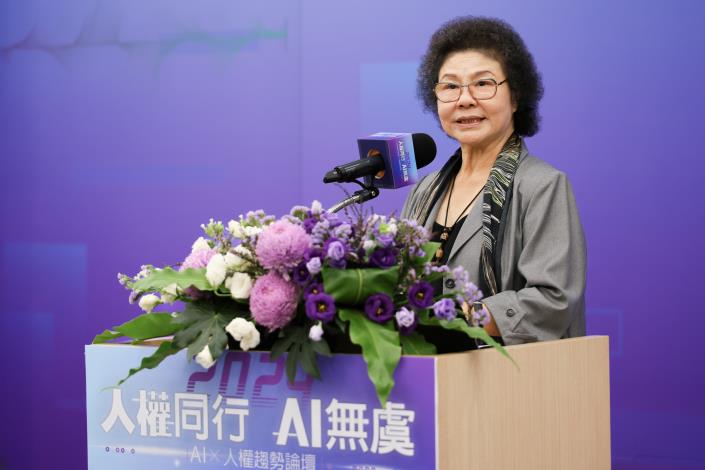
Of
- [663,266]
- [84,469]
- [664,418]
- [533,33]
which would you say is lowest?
[84,469]

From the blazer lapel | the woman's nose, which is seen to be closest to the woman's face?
the woman's nose

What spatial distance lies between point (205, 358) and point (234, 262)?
0.15 m

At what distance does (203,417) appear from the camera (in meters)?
1.54

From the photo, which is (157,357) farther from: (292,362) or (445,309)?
(445,309)

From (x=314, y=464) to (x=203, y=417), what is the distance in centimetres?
20

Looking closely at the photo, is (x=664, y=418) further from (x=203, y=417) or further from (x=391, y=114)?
(x=203, y=417)

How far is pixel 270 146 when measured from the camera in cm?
385

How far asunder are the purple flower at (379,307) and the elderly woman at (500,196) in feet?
1.59

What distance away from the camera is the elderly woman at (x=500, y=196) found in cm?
198

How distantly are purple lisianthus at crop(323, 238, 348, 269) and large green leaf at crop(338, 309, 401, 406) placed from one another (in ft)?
0.22

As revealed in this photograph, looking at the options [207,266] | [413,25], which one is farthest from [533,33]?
[207,266]

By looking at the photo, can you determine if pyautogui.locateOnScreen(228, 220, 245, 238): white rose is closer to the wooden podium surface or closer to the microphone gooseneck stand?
the microphone gooseneck stand

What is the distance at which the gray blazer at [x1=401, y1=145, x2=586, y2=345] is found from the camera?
6.29 feet

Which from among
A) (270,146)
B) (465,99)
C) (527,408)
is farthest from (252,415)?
(270,146)
